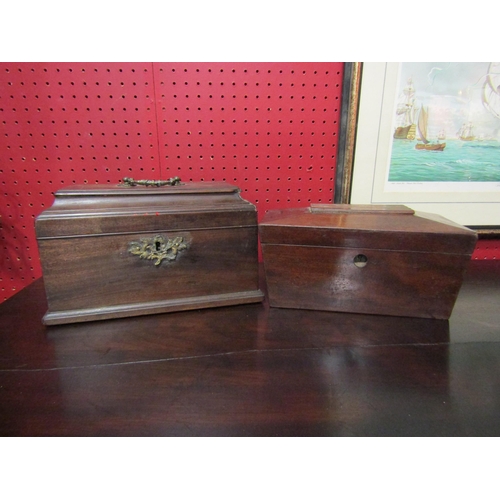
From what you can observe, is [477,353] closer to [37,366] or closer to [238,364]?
[238,364]

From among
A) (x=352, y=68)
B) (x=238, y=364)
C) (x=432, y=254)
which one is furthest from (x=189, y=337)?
(x=352, y=68)

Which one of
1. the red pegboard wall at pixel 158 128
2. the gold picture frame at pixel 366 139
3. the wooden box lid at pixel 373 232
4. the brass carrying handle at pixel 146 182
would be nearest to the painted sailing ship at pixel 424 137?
the gold picture frame at pixel 366 139

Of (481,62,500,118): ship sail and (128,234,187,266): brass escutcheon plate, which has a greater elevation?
(481,62,500,118): ship sail

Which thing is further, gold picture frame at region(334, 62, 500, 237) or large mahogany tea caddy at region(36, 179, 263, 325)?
gold picture frame at region(334, 62, 500, 237)

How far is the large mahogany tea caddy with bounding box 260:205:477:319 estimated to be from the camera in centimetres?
71

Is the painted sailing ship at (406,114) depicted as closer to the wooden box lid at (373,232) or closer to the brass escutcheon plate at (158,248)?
the wooden box lid at (373,232)

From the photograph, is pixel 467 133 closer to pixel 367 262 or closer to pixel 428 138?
pixel 428 138

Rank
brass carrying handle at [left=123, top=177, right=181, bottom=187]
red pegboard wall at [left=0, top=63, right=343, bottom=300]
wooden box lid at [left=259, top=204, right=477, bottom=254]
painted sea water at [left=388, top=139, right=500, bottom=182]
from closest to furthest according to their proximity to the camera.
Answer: wooden box lid at [left=259, top=204, right=477, bottom=254] < brass carrying handle at [left=123, top=177, right=181, bottom=187] < red pegboard wall at [left=0, top=63, right=343, bottom=300] < painted sea water at [left=388, top=139, right=500, bottom=182]

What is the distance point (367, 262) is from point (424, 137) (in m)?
0.63

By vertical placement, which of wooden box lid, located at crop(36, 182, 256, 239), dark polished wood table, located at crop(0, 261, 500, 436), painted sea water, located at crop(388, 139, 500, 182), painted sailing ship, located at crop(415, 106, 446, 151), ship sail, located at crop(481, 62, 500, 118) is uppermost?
ship sail, located at crop(481, 62, 500, 118)

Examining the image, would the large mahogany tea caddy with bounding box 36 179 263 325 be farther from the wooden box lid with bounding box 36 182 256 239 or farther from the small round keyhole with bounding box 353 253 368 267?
the small round keyhole with bounding box 353 253 368 267

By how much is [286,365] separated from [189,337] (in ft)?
0.77

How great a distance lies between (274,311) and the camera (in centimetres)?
81

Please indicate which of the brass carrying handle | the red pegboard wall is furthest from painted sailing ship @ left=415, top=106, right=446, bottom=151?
the brass carrying handle
